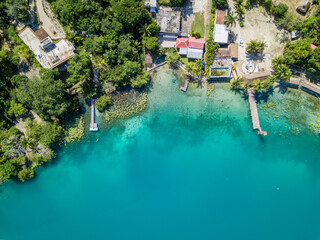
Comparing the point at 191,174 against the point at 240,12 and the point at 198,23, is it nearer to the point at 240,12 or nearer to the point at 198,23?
the point at 198,23

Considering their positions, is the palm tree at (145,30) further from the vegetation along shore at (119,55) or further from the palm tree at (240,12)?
the palm tree at (240,12)

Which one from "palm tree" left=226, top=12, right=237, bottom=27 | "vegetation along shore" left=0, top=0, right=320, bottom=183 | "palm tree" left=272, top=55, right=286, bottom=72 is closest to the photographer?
"vegetation along shore" left=0, top=0, right=320, bottom=183

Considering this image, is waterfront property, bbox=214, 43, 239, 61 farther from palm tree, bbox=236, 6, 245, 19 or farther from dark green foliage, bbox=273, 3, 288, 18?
dark green foliage, bbox=273, 3, 288, 18

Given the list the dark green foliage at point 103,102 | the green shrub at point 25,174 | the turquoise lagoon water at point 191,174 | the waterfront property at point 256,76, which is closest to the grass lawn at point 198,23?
the turquoise lagoon water at point 191,174

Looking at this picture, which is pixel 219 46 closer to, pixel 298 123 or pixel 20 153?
pixel 298 123

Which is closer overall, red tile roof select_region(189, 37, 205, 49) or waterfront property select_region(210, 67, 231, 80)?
red tile roof select_region(189, 37, 205, 49)

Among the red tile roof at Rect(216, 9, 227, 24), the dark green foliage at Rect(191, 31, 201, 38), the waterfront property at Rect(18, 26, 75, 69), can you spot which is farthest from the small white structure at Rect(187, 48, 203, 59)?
the waterfront property at Rect(18, 26, 75, 69)
